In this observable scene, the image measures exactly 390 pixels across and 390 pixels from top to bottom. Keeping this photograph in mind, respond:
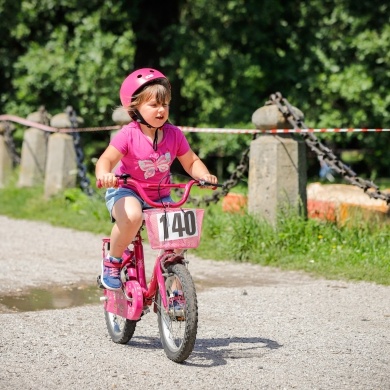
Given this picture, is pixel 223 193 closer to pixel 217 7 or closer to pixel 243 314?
pixel 243 314

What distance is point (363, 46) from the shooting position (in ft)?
56.9

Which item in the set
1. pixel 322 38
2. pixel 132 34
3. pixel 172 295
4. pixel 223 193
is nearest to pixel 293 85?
pixel 322 38

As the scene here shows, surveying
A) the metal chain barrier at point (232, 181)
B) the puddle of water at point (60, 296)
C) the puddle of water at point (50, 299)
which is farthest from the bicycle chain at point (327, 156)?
the puddle of water at point (50, 299)

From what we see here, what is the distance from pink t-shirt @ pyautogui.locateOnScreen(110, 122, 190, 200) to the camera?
19.0 feet

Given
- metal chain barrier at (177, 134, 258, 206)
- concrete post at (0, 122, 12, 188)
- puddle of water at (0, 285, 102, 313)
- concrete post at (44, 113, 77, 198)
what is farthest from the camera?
concrete post at (0, 122, 12, 188)

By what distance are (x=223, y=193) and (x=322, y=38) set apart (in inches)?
341

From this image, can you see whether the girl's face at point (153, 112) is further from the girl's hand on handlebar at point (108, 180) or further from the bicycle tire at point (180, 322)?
the bicycle tire at point (180, 322)

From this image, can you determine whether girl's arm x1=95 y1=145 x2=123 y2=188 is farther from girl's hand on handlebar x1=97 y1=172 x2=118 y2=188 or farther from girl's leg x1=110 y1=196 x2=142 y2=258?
girl's leg x1=110 y1=196 x2=142 y2=258

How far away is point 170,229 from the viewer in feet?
18.0

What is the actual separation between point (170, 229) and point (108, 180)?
411 millimetres

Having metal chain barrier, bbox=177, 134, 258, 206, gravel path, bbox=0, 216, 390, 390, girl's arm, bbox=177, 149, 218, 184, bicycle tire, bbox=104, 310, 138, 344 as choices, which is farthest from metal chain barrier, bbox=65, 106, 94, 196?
girl's arm, bbox=177, 149, 218, 184

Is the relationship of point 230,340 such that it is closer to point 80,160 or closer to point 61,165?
point 80,160

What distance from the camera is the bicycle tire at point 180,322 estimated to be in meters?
5.32

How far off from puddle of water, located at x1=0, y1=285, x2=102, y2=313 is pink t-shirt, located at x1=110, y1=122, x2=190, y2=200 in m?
1.69
